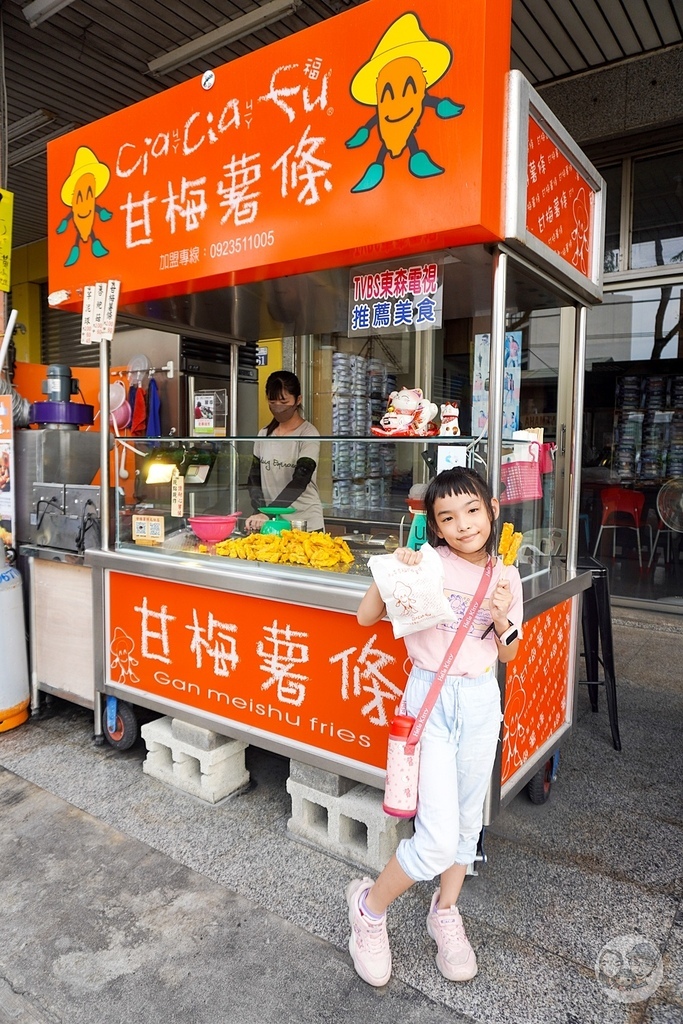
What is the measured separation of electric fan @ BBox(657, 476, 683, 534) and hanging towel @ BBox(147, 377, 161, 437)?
432cm

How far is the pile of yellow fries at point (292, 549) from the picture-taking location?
115 inches

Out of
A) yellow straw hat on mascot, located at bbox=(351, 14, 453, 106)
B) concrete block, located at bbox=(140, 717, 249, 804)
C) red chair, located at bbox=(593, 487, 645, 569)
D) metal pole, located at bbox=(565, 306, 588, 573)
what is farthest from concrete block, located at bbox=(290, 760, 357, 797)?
red chair, located at bbox=(593, 487, 645, 569)

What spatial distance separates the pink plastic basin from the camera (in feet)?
10.8

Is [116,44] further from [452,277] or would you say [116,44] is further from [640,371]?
[640,371]

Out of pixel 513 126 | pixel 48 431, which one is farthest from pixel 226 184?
pixel 48 431

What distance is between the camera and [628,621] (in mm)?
5727

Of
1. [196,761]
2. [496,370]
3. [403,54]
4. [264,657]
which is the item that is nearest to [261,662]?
[264,657]

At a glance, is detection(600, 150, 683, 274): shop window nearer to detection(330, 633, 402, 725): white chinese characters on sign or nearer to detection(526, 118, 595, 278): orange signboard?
detection(526, 118, 595, 278): orange signboard

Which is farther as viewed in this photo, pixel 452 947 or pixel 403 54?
pixel 403 54

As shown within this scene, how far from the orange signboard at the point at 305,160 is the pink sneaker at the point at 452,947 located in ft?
6.95

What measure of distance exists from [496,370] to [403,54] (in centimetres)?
107

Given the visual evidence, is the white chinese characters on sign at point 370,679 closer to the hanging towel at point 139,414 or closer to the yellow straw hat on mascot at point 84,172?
the yellow straw hat on mascot at point 84,172

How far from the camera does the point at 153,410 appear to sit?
18.6 feet

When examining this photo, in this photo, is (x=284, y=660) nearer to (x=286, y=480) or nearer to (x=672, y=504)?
(x=286, y=480)
